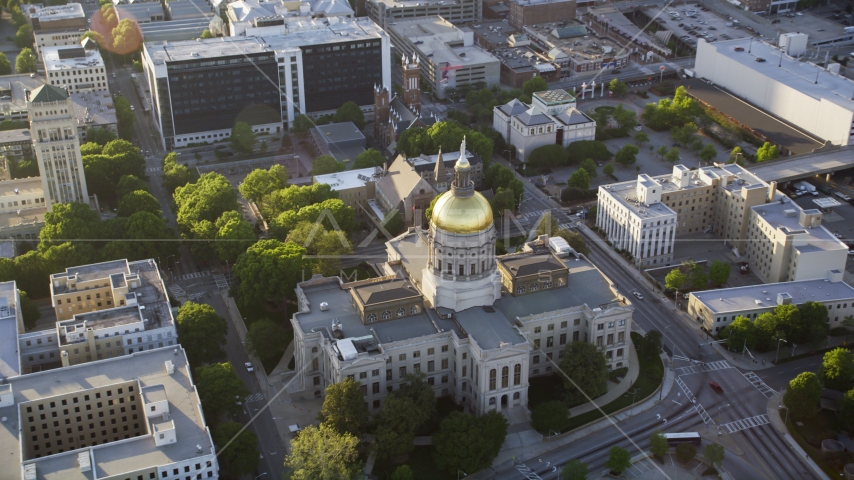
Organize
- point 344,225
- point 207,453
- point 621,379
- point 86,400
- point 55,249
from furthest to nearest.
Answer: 1. point 344,225
2. point 55,249
3. point 621,379
4. point 86,400
5. point 207,453

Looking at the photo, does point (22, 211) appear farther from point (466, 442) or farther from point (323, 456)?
point (466, 442)

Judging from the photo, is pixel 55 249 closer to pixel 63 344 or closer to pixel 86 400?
pixel 63 344

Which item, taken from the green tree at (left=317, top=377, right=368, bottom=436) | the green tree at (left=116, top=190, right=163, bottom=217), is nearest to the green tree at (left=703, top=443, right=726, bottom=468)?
the green tree at (left=317, top=377, right=368, bottom=436)

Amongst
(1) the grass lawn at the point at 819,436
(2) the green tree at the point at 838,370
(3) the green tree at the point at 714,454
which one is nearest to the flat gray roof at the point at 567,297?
(3) the green tree at the point at 714,454

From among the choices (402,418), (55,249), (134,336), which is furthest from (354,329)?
(55,249)

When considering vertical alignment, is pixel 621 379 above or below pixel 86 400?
below

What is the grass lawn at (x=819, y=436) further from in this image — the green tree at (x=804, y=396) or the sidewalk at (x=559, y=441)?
the sidewalk at (x=559, y=441)

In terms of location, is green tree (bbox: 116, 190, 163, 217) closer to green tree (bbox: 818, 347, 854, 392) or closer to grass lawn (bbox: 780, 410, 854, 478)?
grass lawn (bbox: 780, 410, 854, 478)
